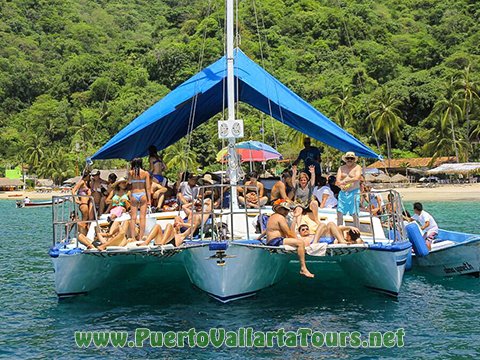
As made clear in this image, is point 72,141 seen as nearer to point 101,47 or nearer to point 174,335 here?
point 101,47

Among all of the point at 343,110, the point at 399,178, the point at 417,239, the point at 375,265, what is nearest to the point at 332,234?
the point at 375,265

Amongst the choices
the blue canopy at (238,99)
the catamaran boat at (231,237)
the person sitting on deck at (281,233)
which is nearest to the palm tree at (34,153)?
the catamaran boat at (231,237)

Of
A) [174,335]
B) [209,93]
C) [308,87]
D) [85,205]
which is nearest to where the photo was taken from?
[174,335]

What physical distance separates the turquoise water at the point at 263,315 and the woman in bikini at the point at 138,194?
1.59 meters

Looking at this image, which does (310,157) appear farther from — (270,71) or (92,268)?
(270,71)

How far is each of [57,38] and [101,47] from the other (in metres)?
9.79

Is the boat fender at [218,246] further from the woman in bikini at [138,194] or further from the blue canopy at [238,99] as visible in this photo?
the blue canopy at [238,99]

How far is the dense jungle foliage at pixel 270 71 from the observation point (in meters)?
72.3

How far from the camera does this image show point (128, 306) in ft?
41.0

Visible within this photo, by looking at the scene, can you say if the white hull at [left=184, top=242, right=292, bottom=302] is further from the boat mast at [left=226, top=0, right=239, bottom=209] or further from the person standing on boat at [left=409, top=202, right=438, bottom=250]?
the person standing on boat at [left=409, top=202, right=438, bottom=250]

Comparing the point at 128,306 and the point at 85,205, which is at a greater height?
the point at 85,205

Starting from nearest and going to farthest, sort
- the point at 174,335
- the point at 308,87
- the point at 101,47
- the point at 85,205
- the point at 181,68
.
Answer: the point at 174,335 < the point at 85,205 < the point at 308,87 < the point at 181,68 < the point at 101,47

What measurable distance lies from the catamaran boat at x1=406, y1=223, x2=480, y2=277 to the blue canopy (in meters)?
2.35

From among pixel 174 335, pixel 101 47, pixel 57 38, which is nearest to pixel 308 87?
pixel 101 47
